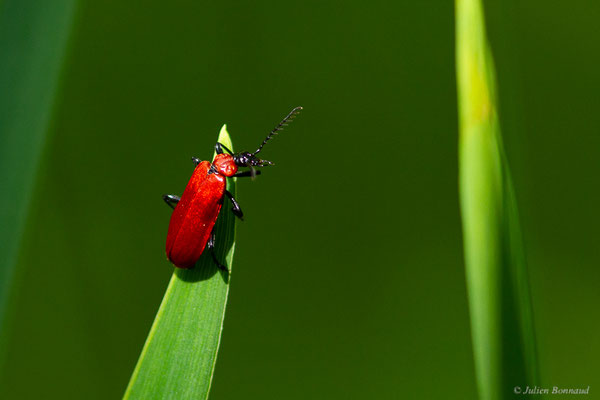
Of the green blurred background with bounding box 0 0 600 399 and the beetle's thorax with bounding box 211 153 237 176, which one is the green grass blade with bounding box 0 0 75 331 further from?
the green blurred background with bounding box 0 0 600 399

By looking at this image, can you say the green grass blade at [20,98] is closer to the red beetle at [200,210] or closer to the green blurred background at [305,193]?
the red beetle at [200,210]

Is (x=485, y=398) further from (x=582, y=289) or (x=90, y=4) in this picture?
(x=90, y=4)

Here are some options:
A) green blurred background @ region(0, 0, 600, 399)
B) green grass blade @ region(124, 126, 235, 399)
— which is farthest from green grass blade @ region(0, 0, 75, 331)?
green blurred background @ region(0, 0, 600, 399)

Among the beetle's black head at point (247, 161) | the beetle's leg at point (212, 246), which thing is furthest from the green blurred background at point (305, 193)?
the beetle's leg at point (212, 246)

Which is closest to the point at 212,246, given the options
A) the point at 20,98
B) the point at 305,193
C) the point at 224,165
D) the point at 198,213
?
the point at 198,213

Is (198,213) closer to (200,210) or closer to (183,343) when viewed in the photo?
(200,210)
